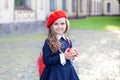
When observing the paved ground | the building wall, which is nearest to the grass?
the building wall

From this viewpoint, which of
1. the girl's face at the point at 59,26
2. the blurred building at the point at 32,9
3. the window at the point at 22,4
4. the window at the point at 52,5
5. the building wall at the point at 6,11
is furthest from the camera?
the window at the point at 52,5

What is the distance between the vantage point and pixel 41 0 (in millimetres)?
31297

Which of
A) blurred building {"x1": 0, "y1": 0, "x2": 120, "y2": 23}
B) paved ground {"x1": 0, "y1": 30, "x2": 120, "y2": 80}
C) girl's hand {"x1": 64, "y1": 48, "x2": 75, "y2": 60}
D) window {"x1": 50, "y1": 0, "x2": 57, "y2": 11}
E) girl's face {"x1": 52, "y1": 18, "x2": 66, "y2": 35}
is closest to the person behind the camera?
girl's hand {"x1": 64, "y1": 48, "x2": 75, "y2": 60}

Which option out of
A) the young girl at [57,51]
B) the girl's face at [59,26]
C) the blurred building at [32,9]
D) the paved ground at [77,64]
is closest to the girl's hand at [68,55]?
the young girl at [57,51]

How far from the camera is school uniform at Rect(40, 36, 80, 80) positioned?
4.19 m

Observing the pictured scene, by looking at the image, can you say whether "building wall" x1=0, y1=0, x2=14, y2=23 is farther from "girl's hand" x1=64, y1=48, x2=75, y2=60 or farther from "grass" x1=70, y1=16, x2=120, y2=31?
"girl's hand" x1=64, y1=48, x2=75, y2=60

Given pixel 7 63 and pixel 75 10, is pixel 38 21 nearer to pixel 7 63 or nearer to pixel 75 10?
pixel 75 10

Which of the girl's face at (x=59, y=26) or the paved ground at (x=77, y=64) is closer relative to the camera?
the girl's face at (x=59, y=26)

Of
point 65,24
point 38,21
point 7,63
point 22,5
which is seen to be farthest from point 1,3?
point 65,24

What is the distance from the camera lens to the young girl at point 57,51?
416 cm

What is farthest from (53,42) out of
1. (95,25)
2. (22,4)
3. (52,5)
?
(52,5)

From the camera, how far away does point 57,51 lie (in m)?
4.20

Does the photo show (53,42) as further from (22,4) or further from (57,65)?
(22,4)

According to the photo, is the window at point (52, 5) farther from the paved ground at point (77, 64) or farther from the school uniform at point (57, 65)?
the school uniform at point (57, 65)
